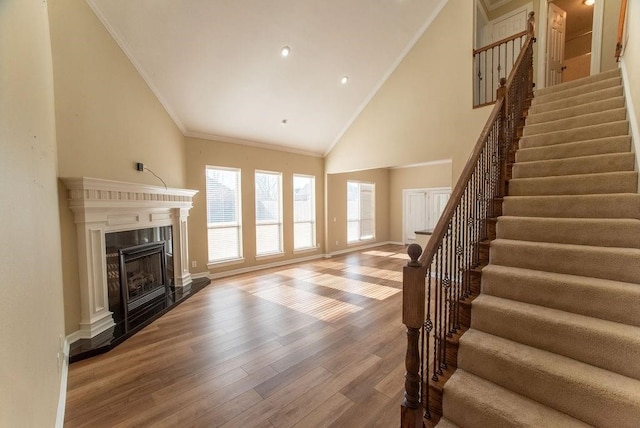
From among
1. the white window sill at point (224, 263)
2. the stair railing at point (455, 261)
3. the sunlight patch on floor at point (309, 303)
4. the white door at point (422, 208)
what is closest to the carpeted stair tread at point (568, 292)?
the stair railing at point (455, 261)

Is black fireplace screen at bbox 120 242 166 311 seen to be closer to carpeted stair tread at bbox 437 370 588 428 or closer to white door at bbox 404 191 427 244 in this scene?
carpeted stair tread at bbox 437 370 588 428

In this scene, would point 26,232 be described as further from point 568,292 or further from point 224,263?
point 224,263

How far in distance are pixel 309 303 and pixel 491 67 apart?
15.8 feet

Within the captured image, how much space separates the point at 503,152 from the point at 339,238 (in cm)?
565

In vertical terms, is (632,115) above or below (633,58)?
below

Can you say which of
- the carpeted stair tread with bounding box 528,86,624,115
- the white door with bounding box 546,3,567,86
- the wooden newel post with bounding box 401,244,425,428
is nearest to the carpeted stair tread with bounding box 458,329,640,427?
the wooden newel post with bounding box 401,244,425,428

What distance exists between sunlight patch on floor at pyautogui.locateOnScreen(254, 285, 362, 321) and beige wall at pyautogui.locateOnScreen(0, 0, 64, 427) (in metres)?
2.56

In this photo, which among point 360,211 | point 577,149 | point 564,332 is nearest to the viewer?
point 564,332

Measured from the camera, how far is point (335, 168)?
720 centimetres

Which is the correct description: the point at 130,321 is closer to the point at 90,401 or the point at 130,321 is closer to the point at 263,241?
the point at 90,401

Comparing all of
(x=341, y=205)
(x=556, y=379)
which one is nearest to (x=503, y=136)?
(x=556, y=379)

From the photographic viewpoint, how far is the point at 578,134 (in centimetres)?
299

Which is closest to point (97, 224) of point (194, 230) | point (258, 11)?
point (194, 230)

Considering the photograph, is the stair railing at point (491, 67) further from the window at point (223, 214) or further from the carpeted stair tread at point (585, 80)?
the window at point (223, 214)
